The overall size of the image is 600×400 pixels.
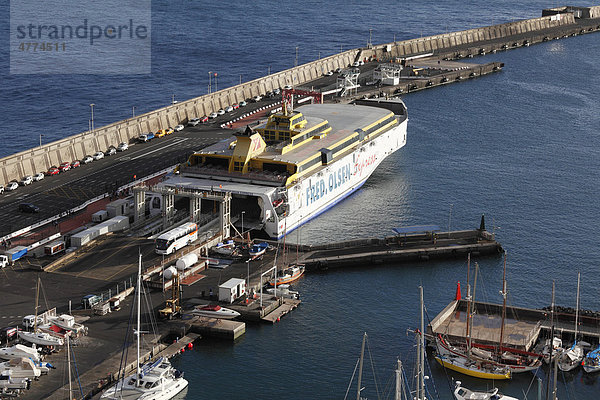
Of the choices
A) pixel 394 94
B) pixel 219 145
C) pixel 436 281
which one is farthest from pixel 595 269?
pixel 394 94

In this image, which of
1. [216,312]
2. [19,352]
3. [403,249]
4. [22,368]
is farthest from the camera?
[403,249]

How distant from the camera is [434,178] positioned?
141750 millimetres

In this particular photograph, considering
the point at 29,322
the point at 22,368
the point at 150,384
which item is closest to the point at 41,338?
the point at 29,322

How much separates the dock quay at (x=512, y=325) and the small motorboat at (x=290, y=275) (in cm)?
1746

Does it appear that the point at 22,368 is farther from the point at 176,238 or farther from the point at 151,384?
the point at 176,238

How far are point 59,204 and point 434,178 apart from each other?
52.8m

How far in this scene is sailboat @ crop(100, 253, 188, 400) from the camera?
3041 inches

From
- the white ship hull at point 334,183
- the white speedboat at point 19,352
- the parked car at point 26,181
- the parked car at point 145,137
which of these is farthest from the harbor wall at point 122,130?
the white speedboat at point 19,352

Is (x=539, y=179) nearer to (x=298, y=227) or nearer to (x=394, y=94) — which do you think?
(x=298, y=227)

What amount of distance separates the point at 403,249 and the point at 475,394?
3317cm

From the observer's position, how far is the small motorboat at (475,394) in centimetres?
7762

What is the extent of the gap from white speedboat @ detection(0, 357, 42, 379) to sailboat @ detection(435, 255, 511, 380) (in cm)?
3348

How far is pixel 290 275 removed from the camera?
337ft

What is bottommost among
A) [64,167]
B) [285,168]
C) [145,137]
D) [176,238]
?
[176,238]
